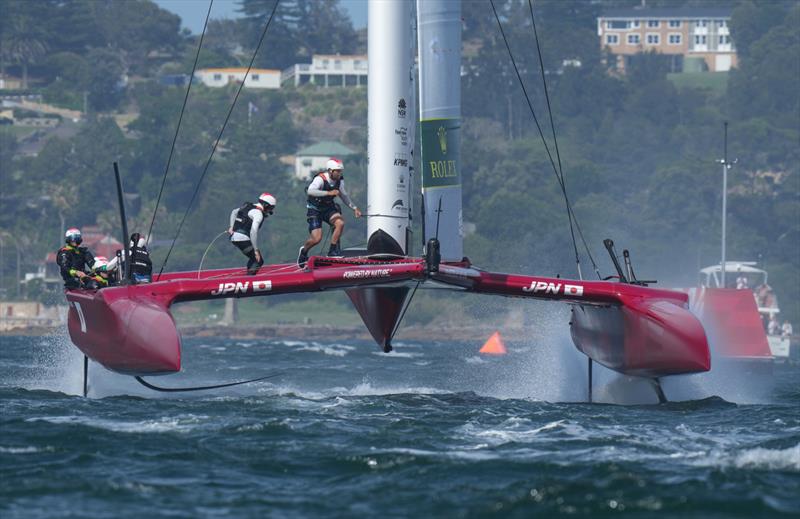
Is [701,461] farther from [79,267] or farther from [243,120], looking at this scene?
[243,120]

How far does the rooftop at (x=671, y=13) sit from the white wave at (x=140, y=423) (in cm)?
12874

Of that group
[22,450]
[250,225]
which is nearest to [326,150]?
[250,225]

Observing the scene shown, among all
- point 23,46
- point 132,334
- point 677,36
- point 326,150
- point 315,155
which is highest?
point 677,36

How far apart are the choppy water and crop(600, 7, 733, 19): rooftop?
408 feet

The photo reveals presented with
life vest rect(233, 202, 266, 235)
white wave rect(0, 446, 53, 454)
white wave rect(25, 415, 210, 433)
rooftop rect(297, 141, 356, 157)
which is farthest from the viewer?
rooftop rect(297, 141, 356, 157)

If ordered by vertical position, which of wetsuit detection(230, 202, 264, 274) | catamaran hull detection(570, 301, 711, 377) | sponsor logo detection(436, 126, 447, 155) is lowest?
catamaran hull detection(570, 301, 711, 377)

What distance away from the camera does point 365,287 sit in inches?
589

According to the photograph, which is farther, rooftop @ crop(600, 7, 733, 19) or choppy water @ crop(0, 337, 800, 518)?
rooftop @ crop(600, 7, 733, 19)

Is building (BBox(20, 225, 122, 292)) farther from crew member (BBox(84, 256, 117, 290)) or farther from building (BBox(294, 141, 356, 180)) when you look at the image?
crew member (BBox(84, 256, 117, 290))

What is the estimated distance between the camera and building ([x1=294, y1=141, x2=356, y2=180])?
102231 mm

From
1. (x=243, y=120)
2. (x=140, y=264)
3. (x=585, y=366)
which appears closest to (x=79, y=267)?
(x=140, y=264)

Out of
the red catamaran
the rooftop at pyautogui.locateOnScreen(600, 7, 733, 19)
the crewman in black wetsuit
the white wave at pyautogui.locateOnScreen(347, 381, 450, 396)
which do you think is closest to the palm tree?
the rooftop at pyautogui.locateOnScreen(600, 7, 733, 19)

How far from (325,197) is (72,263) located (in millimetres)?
3091

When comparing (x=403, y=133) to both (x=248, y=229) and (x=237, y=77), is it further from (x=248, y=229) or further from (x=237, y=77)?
(x=237, y=77)
